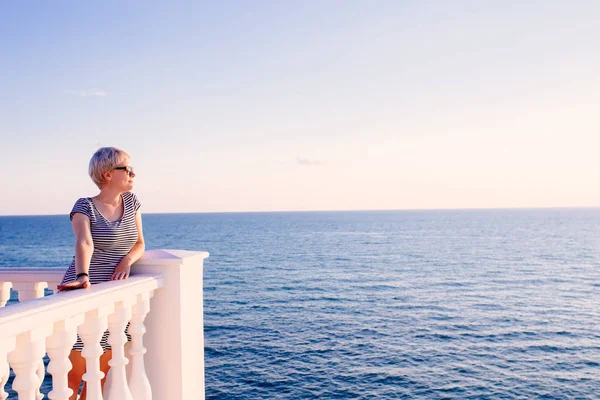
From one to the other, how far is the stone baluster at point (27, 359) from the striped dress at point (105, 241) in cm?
81

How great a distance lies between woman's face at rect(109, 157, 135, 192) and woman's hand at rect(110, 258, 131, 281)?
1.39 feet

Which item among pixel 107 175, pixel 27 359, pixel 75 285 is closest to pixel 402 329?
pixel 107 175

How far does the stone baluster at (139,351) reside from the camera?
104 inches

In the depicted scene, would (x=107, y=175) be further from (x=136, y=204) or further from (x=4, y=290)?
(x=4, y=290)

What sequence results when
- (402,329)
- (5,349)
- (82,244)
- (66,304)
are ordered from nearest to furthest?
(5,349) → (66,304) → (82,244) → (402,329)

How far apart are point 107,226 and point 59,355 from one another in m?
0.89

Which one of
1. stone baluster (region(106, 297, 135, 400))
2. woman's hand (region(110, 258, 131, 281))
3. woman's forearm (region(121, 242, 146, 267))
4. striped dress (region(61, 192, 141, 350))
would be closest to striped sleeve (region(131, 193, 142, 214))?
striped dress (region(61, 192, 141, 350))

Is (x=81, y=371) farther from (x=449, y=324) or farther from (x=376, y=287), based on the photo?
(x=376, y=287)

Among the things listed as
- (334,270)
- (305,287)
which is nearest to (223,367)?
(305,287)

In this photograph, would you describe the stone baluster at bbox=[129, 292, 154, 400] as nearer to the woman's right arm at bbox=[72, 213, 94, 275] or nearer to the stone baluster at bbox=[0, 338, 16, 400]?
the woman's right arm at bbox=[72, 213, 94, 275]

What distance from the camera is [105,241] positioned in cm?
275

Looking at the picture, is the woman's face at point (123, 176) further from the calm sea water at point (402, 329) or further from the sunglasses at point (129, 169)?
the calm sea water at point (402, 329)

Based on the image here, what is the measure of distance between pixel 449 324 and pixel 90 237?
93.1 ft

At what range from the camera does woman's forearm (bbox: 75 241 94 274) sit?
2527 mm
